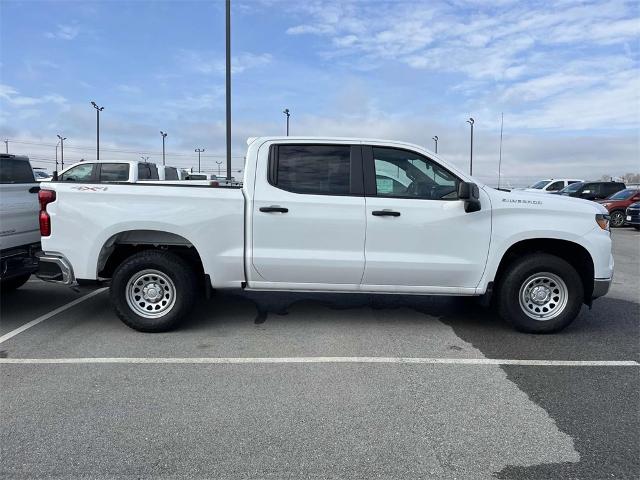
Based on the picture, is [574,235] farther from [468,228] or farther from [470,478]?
[470,478]

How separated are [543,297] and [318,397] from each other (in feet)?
9.51

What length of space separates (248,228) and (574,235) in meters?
3.33

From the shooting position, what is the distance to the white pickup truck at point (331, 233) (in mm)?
5176

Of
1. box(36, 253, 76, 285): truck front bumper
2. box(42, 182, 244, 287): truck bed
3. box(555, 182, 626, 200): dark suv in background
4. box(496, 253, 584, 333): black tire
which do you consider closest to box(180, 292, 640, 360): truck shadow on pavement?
box(496, 253, 584, 333): black tire

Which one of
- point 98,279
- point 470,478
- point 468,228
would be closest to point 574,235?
point 468,228

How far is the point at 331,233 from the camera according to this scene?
17.0 ft

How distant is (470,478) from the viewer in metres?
2.83

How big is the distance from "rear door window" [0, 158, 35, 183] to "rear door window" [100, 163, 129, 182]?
7225 mm

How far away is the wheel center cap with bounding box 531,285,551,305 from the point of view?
17.6 feet

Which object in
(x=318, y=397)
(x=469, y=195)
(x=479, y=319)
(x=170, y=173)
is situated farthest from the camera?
(x=170, y=173)

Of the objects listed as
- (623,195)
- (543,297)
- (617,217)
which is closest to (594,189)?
(623,195)

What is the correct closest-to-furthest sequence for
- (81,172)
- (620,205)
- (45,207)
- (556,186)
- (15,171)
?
(45,207), (15,171), (81,172), (620,205), (556,186)

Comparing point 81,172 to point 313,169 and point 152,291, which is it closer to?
point 152,291

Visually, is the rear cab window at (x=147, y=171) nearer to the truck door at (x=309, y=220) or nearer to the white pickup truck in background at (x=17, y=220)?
the white pickup truck in background at (x=17, y=220)
